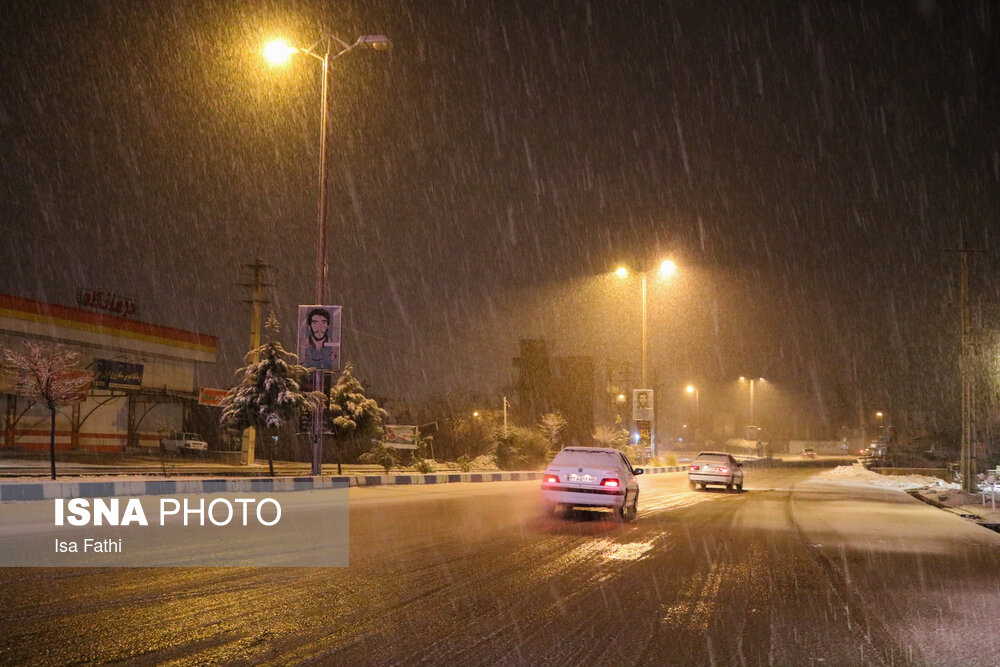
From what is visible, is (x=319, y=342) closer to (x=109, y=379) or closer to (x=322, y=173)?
(x=322, y=173)

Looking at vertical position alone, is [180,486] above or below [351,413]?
below

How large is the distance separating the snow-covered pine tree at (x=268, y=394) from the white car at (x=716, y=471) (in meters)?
14.9

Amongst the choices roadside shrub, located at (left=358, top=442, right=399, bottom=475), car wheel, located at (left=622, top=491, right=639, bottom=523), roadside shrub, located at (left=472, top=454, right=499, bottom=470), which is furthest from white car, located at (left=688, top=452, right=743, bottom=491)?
roadside shrub, located at (left=472, top=454, right=499, bottom=470)

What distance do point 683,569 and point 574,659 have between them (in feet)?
15.5

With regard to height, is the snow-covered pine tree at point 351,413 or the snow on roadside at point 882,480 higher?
the snow-covered pine tree at point 351,413

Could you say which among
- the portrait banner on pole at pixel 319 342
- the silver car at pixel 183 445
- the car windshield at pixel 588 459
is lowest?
the silver car at pixel 183 445

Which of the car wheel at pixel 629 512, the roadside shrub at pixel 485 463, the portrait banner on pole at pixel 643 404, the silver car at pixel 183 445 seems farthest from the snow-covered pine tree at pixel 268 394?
the silver car at pixel 183 445

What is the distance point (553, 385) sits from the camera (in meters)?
114

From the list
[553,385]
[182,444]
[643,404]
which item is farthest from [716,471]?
[553,385]

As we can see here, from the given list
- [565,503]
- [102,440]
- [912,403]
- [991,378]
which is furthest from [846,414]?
[565,503]

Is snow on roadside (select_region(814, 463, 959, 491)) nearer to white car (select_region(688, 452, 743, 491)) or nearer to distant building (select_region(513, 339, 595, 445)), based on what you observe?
white car (select_region(688, 452, 743, 491))

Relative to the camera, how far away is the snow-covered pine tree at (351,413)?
1465 inches

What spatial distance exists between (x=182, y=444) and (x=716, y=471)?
115ft

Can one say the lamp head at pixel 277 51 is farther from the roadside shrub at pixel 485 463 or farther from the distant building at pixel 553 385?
the distant building at pixel 553 385
